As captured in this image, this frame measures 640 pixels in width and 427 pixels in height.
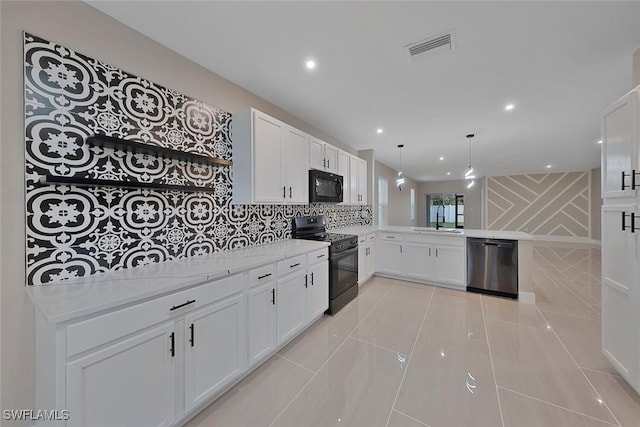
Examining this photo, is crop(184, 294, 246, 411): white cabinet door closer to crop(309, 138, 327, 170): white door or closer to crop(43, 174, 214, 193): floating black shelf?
crop(43, 174, 214, 193): floating black shelf

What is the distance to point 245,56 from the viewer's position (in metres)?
2.09

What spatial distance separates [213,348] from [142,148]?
4.82ft

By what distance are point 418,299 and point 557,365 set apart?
1.57 metres

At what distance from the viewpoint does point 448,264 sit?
386 cm

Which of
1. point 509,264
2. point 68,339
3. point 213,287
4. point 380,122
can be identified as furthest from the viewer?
point 380,122

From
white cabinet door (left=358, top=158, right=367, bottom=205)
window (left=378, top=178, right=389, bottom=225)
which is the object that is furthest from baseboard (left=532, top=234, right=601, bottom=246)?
white cabinet door (left=358, top=158, right=367, bottom=205)

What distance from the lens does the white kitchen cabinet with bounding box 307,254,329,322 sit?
2.58 metres

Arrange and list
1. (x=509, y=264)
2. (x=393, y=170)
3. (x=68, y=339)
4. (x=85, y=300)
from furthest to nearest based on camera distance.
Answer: (x=393, y=170)
(x=509, y=264)
(x=85, y=300)
(x=68, y=339)

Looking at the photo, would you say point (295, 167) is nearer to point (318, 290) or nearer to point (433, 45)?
point (318, 290)

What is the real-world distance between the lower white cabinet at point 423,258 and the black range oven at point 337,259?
1.15 m

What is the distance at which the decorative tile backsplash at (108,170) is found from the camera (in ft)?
4.46

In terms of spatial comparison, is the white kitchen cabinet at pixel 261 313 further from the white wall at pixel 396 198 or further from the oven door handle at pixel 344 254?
the white wall at pixel 396 198

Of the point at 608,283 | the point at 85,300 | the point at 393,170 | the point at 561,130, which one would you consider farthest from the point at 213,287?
the point at 393,170

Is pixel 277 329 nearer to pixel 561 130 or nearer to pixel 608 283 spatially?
pixel 608 283
